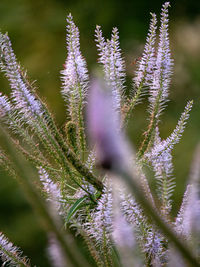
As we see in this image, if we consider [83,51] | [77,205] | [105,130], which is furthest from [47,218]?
[83,51]

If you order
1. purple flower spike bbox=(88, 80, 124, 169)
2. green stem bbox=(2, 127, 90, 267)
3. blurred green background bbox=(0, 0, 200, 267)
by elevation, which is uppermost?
blurred green background bbox=(0, 0, 200, 267)

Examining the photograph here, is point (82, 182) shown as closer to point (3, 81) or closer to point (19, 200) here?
point (19, 200)

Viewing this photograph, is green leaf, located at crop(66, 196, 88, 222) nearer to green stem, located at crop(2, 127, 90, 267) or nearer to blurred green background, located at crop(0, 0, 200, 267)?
green stem, located at crop(2, 127, 90, 267)

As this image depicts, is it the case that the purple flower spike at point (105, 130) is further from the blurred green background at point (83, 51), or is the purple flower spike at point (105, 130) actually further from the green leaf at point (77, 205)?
the blurred green background at point (83, 51)

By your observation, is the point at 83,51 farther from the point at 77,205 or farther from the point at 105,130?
the point at 105,130

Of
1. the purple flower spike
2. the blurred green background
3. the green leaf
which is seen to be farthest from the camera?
the blurred green background

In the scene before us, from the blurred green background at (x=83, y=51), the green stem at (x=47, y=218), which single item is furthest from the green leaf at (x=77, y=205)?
the blurred green background at (x=83, y=51)

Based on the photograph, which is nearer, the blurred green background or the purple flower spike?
the purple flower spike

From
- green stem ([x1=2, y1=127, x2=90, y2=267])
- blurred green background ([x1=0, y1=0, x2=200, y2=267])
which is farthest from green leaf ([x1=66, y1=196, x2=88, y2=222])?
blurred green background ([x1=0, y1=0, x2=200, y2=267])
